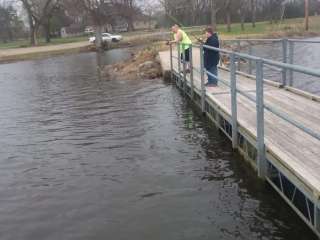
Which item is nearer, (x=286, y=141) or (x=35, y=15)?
(x=286, y=141)

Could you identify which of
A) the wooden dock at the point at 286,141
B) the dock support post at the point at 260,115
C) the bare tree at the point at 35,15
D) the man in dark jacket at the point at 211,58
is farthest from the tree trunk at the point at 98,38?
the dock support post at the point at 260,115

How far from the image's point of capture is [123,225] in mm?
7102

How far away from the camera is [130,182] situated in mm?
8812

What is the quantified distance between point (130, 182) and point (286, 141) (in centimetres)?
273

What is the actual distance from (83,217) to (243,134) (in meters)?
3.01

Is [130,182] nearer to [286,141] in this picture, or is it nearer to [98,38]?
[286,141]

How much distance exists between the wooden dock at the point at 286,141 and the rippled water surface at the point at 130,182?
0.83ft

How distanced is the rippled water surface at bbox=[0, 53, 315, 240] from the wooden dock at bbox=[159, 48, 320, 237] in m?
0.25

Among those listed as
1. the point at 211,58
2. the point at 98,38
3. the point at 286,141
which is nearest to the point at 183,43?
the point at 211,58

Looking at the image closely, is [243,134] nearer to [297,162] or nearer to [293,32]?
[297,162]

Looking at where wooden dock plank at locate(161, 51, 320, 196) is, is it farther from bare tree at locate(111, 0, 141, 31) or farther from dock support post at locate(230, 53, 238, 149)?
bare tree at locate(111, 0, 141, 31)

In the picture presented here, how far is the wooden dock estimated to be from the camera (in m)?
6.14

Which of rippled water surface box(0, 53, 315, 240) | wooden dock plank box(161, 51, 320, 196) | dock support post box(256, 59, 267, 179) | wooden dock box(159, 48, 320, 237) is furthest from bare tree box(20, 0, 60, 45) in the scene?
dock support post box(256, 59, 267, 179)

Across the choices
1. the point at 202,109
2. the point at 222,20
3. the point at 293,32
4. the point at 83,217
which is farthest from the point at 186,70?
the point at 222,20
